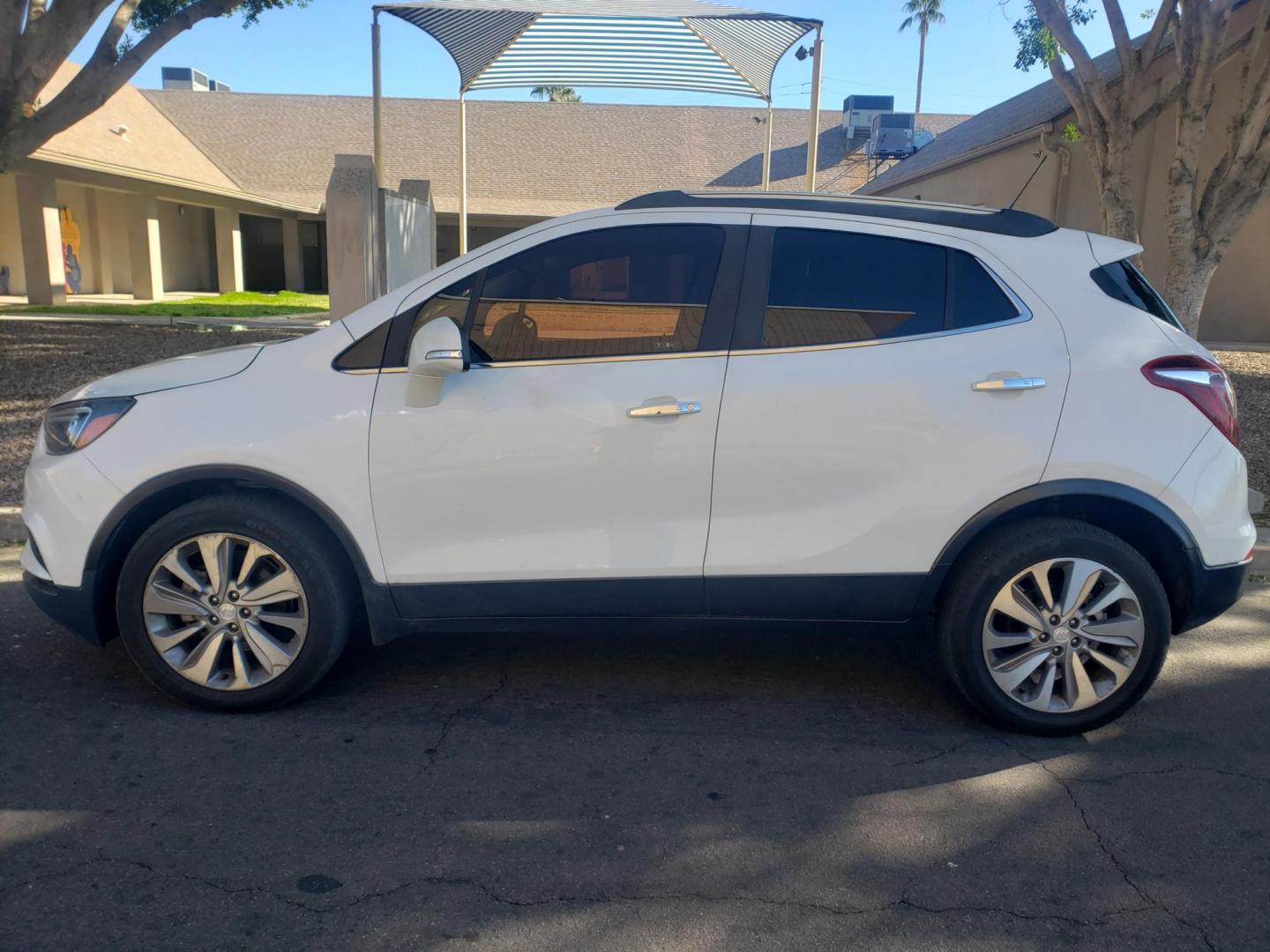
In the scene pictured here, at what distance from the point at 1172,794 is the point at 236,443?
3.61 metres

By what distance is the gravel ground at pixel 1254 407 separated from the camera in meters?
7.83

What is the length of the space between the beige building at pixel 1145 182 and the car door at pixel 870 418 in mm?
9681

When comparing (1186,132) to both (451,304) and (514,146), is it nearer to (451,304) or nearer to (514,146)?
(451,304)

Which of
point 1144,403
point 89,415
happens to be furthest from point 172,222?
point 1144,403

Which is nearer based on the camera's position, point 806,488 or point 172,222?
point 806,488

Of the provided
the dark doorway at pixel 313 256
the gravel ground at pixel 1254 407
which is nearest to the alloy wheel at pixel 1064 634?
the gravel ground at pixel 1254 407

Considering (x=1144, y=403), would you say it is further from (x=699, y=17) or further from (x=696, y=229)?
(x=699, y=17)

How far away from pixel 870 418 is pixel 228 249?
28063mm

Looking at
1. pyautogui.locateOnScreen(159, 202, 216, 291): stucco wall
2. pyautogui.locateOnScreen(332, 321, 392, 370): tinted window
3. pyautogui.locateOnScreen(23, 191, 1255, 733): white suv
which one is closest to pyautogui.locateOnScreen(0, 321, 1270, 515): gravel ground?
pyautogui.locateOnScreen(23, 191, 1255, 733): white suv

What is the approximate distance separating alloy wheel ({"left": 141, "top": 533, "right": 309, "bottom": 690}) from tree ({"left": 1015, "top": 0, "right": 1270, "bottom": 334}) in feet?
24.9

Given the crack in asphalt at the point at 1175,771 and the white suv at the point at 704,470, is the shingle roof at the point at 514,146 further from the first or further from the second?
the crack in asphalt at the point at 1175,771

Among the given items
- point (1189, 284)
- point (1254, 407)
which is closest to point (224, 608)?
point (1189, 284)

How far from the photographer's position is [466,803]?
338cm

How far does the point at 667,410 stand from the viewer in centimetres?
373
